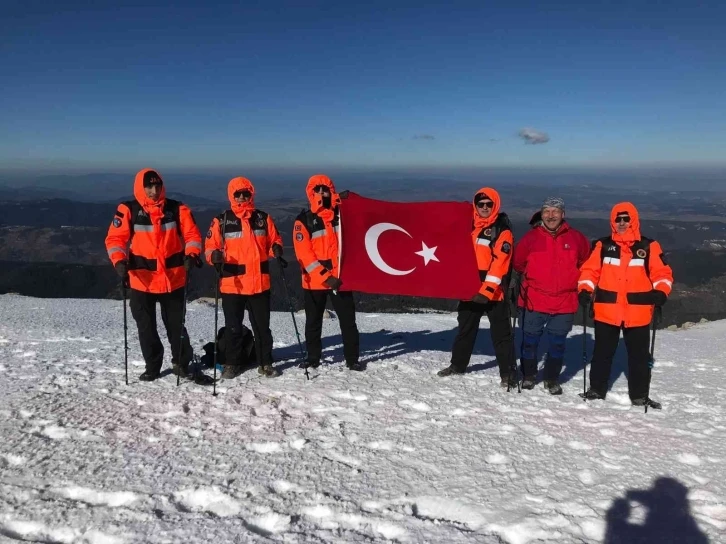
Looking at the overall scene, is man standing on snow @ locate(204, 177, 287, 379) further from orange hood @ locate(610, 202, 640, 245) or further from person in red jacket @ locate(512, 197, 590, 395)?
orange hood @ locate(610, 202, 640, 245)

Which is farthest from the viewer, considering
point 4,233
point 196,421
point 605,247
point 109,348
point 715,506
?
point 4,233

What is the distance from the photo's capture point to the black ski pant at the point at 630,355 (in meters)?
6.27

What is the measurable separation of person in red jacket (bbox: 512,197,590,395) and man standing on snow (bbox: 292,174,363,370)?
2.62m

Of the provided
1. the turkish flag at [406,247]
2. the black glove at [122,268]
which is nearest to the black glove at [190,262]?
the black glove at [122,268]

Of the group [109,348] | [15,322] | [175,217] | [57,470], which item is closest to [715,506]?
[57,470]

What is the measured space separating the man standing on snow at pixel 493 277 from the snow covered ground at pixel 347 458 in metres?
0.63

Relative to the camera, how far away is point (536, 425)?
559 centimetres

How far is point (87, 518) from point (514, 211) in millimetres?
158822

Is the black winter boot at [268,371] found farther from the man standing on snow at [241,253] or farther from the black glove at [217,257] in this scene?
the black glove at [217,257]

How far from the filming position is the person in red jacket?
6.29 metres

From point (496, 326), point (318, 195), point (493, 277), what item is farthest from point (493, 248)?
point (318, 195)

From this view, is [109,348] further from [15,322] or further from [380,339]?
[380,339]

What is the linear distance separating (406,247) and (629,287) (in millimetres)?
3113

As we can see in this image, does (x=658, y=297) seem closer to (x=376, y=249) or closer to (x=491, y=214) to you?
(x=491, y=214)
